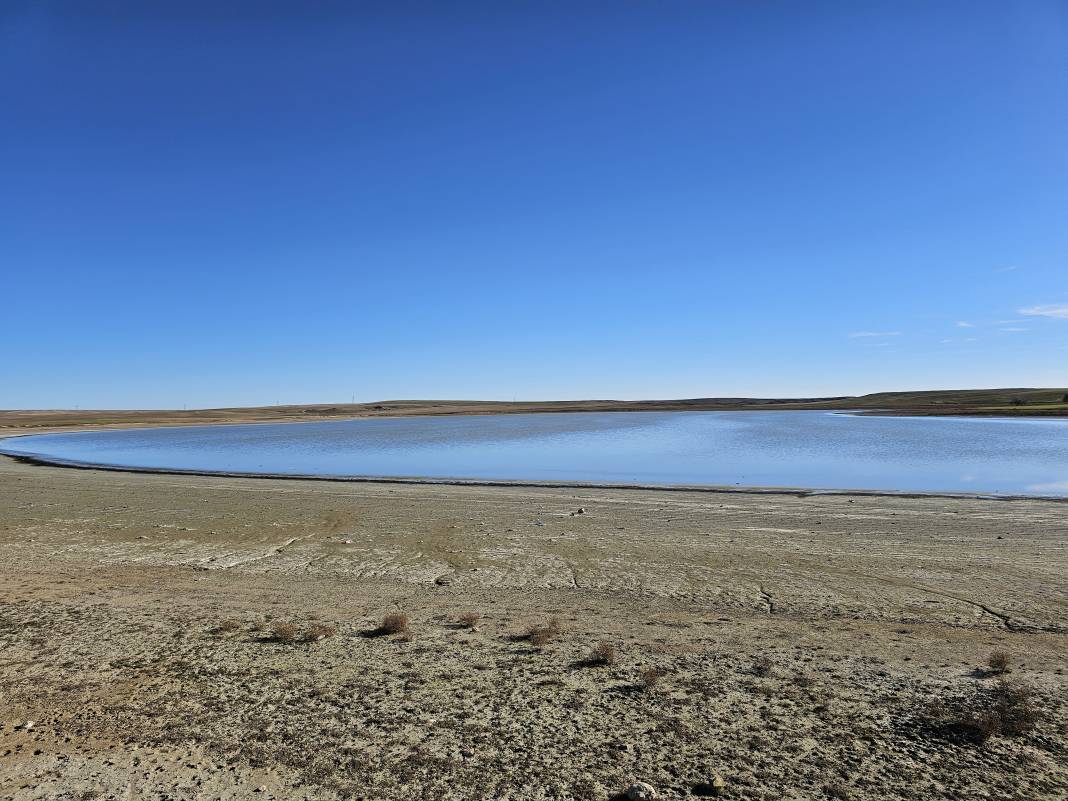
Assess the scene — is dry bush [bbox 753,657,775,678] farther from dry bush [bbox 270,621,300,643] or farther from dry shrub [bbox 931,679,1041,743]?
dry bush [bbox 270,621,300,643]

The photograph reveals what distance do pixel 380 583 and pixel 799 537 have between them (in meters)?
8.55

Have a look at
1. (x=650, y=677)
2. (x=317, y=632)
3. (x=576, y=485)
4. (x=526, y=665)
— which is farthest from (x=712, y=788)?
(x=576, y=485)

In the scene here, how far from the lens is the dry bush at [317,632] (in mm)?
7404

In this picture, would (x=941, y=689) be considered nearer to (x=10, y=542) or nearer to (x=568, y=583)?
(x=568, y=583)

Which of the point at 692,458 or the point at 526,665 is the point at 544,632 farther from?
the point at 692,458

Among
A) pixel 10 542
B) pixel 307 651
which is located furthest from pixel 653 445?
pixel 307 651

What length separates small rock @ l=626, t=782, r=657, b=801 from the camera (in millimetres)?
4379

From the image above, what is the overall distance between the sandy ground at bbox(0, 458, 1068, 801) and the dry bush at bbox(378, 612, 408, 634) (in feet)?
0.48

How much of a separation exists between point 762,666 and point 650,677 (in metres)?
1.21

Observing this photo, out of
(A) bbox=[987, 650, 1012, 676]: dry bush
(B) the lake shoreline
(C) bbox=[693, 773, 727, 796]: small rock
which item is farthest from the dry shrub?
(B) the lake shoreline

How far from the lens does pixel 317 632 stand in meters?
7.59

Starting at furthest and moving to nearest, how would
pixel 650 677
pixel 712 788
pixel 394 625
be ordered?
pixel 394 625, pixel 650 677, pixel 712 788

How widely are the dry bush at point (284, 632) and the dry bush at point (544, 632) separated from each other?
2.59 metres

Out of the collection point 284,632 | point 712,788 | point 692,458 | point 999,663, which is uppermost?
point 692,458
